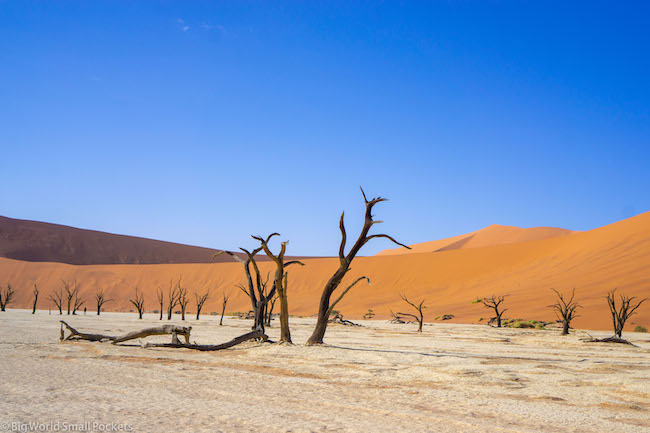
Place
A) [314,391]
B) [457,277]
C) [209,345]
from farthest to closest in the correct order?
[457,277] → [209,345] → [314,391]

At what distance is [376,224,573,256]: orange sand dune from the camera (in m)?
116

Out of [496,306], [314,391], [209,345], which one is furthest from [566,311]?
[314,391]

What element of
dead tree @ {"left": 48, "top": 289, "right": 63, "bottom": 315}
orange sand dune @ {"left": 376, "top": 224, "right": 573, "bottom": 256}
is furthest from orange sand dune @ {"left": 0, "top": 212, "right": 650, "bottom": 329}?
orange sand dune @ {"left": 376, "top": 224, "right": 573, "bottom": 256}

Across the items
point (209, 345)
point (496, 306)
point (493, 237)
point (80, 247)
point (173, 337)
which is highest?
point (493, 237)

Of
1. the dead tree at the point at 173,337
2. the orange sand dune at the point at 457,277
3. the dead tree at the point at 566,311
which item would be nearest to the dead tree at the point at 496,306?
the orange sand dune at the point at 457,277

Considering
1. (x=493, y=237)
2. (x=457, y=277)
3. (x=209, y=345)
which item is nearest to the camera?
(x=209, y=345)

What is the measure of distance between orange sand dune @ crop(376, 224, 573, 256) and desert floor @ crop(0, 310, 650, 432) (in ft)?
337

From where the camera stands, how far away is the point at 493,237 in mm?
121625

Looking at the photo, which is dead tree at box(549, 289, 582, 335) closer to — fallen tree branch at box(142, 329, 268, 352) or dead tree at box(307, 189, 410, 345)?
dead tree at box(307, 189, 410, 345)

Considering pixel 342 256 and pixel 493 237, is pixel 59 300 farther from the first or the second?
pixel 493 237

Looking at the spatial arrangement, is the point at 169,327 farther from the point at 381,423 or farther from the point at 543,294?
the point at 543,294

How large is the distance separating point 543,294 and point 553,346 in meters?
24.8

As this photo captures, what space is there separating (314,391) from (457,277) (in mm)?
48650

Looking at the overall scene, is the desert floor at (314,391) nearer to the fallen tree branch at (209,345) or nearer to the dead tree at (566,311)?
the fallen tree branch at (209,345)
